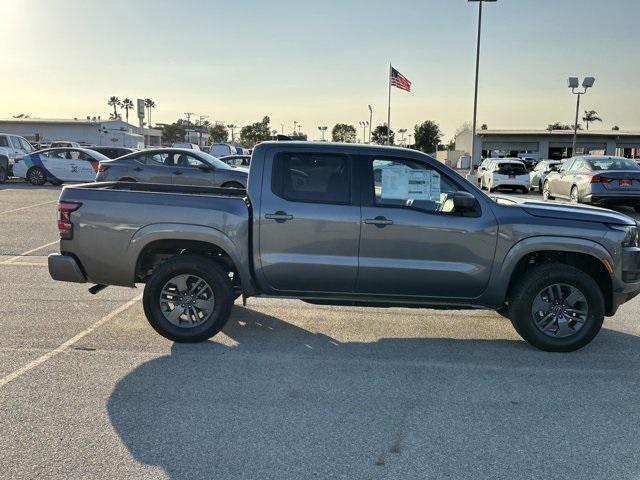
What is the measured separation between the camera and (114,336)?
18.3 ft

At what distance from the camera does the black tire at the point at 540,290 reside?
17.2 ft

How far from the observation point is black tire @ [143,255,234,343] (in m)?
5.36

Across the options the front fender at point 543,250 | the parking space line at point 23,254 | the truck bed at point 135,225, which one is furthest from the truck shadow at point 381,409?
the parking space line at point 23,254

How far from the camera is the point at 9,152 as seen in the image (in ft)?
76.5

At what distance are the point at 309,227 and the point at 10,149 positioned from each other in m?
22.9

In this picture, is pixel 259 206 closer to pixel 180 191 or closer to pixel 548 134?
pixel 180 191

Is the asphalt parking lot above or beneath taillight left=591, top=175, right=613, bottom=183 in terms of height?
beneath

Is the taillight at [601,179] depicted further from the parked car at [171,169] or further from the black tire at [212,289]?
the black tire at [212,289]

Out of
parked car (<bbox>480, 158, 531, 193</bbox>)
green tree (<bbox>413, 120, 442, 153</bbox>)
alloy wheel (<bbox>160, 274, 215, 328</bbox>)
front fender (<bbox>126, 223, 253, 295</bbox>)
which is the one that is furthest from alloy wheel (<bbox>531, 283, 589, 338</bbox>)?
green tree (<bbox>413, 120, 442, 153</bbox>)

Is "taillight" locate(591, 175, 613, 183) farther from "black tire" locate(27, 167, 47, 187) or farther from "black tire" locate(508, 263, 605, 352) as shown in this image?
"black tire" locate(27, 167, 47, 187)

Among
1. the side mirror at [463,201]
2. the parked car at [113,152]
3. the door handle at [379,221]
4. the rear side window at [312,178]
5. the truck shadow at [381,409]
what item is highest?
the parked car at [113,152]

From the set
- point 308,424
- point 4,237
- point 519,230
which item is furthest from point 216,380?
point 4,237

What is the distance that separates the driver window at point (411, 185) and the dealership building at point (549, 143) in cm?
6548

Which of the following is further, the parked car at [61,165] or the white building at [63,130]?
the white building at [63,130]
